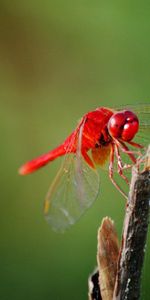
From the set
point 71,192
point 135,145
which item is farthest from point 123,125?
point 71,192

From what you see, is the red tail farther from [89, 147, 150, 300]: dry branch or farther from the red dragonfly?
[89, 147, 150, 300]: dry branch

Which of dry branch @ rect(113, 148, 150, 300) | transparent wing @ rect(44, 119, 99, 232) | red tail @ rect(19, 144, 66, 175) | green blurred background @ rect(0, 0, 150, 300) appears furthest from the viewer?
green blurred background @ rect(0, 0, 150, 300)

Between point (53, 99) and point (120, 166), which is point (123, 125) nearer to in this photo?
point (120, 166)

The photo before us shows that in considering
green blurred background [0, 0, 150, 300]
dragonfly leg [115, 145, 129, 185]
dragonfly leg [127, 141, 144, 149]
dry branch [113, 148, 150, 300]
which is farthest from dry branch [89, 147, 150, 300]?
green blurred background [0, 0, 150, 300]

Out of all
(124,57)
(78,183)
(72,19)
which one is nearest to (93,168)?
(78,183)

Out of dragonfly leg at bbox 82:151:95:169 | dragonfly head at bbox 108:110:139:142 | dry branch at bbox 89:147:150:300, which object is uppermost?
dragonfly head at bbox 108:110:139:142

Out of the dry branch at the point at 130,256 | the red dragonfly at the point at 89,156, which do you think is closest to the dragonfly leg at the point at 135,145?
the red dragonfly at the point at 89,156

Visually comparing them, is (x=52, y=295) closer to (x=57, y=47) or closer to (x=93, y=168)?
(x=93, y=168)
